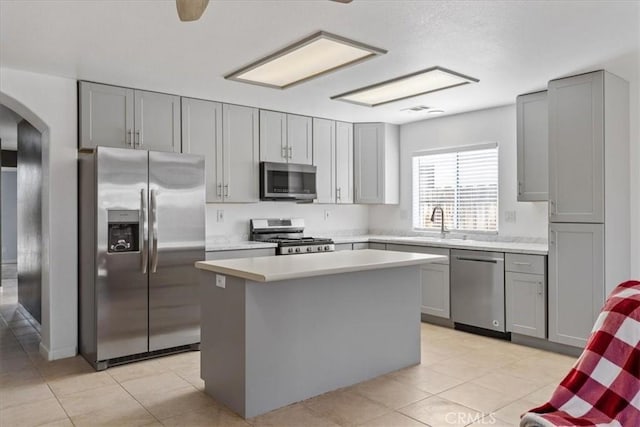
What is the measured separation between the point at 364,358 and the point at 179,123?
2.76 meters

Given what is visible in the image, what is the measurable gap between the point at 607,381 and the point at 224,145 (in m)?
4.05

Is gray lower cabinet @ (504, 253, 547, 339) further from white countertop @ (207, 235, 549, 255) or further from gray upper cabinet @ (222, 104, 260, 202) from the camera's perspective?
gray upper cabinet @ (222, 104, 260, 202)

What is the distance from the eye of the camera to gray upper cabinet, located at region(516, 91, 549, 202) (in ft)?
14.3

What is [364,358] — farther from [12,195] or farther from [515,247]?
[12,195]

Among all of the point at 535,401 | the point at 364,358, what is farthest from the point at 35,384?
the point at 535,401

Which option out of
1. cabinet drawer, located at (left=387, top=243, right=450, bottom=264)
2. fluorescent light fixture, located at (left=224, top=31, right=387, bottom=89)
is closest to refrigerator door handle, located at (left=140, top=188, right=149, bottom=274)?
fluorescent light fixture, located at (left=224, top=31, right=387, bottom=89)

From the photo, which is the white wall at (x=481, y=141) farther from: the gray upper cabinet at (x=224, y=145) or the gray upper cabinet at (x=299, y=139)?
the gray upper cabinet at (x=224, y=145)

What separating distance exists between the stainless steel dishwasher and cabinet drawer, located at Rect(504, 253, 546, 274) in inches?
2.7

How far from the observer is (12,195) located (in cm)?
1111

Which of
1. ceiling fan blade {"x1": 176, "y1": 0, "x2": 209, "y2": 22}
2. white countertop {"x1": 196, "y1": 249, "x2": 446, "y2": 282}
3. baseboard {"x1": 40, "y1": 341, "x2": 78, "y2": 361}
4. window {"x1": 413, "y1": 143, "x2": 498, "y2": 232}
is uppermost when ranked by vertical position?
ceiling fan blade {"x1": 176, "y1": 0, "x2": 209, "y2": 22}

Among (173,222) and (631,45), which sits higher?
(631,45)

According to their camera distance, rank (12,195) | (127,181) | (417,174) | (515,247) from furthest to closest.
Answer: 1. (12,195)
2. (417,174)
3. (515,247)
4. (127,181)

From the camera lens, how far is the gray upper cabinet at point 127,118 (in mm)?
4020

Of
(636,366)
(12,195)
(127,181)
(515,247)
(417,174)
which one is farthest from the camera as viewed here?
(12,195)
